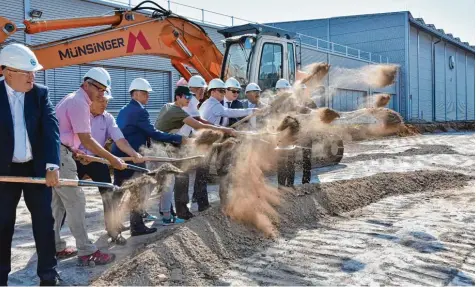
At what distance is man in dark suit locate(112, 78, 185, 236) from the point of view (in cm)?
570

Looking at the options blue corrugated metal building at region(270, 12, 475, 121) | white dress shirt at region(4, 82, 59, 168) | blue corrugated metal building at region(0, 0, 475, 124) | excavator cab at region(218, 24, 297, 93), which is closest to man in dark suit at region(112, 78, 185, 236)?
white dress shirt at region(4, 82, 59, 168)

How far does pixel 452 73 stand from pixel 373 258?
40.5m

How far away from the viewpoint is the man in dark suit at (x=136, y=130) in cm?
570

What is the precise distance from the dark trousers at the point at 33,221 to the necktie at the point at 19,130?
11 centimetres

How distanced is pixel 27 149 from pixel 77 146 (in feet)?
3.23

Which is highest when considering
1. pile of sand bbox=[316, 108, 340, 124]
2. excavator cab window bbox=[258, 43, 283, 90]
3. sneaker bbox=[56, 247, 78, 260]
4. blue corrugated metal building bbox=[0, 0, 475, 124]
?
blue corrugated metal building bbox=[0, 0, 475, 124]

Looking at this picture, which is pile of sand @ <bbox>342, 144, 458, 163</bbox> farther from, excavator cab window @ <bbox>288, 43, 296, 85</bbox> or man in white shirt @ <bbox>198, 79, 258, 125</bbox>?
man in white shirt @ <bbox>198, 79, 258, 125</bbox>

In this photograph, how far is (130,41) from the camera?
27.3 ft

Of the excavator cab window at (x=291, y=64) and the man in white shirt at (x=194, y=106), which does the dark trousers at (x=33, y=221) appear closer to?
the man in white shirt at (x=194, y=106)

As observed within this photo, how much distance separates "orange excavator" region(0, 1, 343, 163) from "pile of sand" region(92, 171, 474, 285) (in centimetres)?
306

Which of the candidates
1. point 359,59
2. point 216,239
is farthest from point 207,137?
point 359,59

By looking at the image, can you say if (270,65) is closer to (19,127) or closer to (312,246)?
(312,246)

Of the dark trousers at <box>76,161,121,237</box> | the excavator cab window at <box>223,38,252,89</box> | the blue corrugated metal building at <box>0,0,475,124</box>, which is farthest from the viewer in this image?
the blue corrugated metal building at <box>0,0,475,124</box>

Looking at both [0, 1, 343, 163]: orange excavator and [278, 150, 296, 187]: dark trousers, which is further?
[278, 150, 296, 187]: dark trousers
